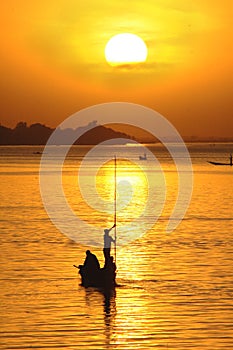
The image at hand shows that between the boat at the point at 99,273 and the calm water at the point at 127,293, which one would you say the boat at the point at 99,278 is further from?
the calm water at the point at 127,293

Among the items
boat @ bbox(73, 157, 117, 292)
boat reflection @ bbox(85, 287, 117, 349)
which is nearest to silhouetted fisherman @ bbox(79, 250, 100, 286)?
boat @ bbox(73, 157, 117, 292)

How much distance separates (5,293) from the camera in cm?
3503

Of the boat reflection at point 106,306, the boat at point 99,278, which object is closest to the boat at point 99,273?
the boat at point 99,278

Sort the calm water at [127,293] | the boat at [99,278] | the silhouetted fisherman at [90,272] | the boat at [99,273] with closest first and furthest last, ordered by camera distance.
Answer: the calm water at [127,293] < the boat at [99,273] < the boat at [99,278] < the silhouetted fisherman at [90,272]

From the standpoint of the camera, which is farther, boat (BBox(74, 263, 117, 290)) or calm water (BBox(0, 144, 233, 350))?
boat (BBox(74, 263, 117, 290))

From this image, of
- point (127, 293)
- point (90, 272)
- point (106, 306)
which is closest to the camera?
point (106, 306)

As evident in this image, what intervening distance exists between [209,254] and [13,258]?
10.5 m

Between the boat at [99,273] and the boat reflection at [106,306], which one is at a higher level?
the boat at [99,273]

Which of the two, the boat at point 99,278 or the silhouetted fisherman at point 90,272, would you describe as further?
the silhouetted fisherman at point 90,272

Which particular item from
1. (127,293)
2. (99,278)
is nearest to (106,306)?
(127,293)

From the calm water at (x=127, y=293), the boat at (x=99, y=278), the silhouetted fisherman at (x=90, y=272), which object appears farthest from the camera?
the silhouetted fisherman at (x=90, y=272)

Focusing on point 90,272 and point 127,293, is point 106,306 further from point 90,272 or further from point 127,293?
point 90,272

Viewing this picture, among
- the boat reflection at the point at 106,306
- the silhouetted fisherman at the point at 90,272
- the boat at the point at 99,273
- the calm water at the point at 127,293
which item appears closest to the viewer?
the calm water at the point at 127,293

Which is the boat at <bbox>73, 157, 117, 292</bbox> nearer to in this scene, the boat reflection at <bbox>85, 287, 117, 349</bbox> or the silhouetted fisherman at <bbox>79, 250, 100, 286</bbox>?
the silhouetted fisherman at <bbox>79, 250, 100, 286</bbox>
